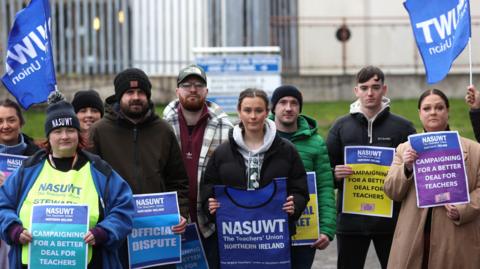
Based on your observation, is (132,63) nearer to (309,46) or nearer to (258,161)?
(309,46)

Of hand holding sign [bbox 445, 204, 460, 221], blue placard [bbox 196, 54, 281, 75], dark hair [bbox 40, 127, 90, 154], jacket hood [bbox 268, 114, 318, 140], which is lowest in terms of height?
hand holding sign [bbox 445, 204, 460, 221]

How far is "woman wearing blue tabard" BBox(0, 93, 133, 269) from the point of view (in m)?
6.62

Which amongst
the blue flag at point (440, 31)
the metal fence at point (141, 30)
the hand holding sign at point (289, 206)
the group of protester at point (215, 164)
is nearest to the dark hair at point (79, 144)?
the group of protester at point (215, 164)

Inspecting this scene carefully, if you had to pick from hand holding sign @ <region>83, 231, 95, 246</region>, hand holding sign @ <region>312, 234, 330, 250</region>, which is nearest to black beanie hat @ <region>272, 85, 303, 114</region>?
hand holding sign @ <region>312, 234, 330, 250</region>

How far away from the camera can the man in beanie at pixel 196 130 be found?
784 cm

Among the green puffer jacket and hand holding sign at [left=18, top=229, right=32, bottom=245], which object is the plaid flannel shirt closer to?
the green puffer jacket

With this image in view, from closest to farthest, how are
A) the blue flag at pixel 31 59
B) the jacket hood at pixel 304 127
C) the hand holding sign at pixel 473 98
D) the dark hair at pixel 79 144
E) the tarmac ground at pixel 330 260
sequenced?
1. the dark hair at pixel 79 144
2. the hand holding sign at pixel 473 98
3. the jacket hood at pixel 304 127
4. the blue flag at pixel 31 59
5. the tarmac ground at pixel 330 260

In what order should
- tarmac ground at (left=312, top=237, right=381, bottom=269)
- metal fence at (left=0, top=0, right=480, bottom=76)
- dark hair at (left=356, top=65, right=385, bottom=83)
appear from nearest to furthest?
dark hair at (left=356, top=65, right=385, bottom=83) → tarmac ground at (left=312, top=237, right=381, bottom=269) → metal fence at (left=0, top=0, right=480, bottom=76)

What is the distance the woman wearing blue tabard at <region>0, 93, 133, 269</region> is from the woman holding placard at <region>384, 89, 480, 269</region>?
1.89 metres

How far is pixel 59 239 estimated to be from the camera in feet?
21.7

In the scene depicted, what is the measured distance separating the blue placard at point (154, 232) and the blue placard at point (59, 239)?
2.34 feet

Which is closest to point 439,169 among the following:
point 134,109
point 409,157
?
point 409,157

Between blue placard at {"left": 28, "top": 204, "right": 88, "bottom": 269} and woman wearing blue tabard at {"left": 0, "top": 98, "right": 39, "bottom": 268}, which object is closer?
blue placard at {"left": 28, "top": 204, "right": 88, "bottom": 269}

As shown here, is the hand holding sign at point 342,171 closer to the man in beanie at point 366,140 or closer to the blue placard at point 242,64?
the man in beanie at point 366,140
